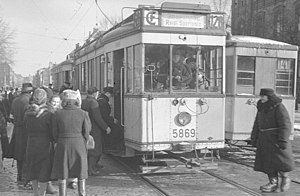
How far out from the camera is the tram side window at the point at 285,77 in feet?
35.0

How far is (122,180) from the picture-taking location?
8102mm

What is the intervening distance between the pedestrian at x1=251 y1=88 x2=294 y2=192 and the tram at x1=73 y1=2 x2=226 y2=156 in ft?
4.53

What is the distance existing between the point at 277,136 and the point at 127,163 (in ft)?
13.4

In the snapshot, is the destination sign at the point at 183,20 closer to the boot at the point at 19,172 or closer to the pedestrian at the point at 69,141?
the pedestrian at the point at 69,141

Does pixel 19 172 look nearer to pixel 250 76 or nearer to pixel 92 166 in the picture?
pixel 92 166

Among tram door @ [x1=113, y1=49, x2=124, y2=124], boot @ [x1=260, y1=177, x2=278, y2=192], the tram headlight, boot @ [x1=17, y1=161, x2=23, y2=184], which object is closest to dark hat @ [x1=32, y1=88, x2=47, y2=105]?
boot @ [x1=17, y1=161, x2=23, y2=184]

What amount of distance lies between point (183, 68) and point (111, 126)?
2030 mm

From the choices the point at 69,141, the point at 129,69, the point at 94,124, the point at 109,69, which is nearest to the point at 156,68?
the point at 129,69

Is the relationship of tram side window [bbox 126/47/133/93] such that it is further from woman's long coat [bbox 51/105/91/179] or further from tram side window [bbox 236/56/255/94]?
tram side window [bbox 236/56/255/94]

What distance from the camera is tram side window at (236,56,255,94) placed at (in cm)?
1040

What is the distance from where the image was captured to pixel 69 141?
568 centimetres

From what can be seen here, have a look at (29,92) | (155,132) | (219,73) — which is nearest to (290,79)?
(219,73)

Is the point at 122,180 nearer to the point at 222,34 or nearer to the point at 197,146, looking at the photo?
the point at 197,146

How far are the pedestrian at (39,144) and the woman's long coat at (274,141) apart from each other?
11.5 feet
